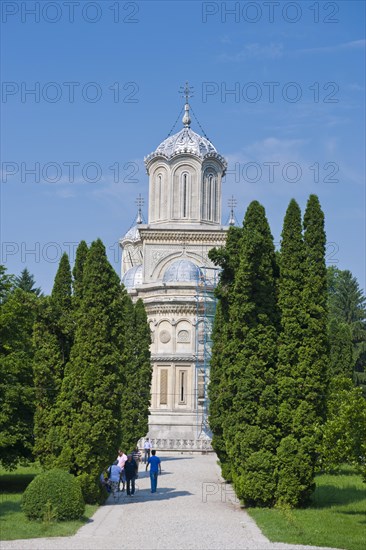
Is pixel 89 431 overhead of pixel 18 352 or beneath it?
beneath

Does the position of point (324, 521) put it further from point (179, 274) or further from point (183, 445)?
point (179, 274)

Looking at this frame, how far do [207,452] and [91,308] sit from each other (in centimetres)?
2651

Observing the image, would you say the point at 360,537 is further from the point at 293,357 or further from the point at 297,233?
the point at 297,233

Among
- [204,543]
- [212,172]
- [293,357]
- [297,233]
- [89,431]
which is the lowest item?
[204,543]

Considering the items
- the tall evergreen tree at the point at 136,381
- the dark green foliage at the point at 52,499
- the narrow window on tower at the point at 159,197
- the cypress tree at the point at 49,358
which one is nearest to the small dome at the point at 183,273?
the narrow window on tower at the point at 159,197

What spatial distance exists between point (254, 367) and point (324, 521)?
4168mm

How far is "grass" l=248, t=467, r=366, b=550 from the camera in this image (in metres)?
15.5

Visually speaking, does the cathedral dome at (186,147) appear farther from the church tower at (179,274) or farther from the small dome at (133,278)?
the small dome at (133,278)

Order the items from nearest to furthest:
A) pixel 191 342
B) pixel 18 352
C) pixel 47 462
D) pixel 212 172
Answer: pixel 47 462 → pixel 18 352 → pixel 191 342 → pixel 212 172

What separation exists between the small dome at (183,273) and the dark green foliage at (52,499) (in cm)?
3520

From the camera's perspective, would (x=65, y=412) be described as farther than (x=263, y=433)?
Yes

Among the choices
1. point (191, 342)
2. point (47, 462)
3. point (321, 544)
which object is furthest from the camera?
point (191, 342)

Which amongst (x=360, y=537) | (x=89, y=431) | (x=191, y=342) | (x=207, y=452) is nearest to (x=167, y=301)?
(x=191, y=342)

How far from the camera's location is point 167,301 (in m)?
51.6
